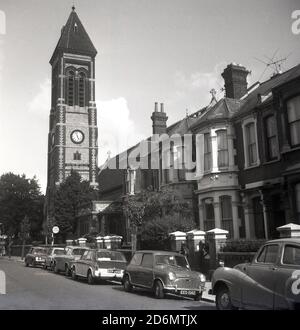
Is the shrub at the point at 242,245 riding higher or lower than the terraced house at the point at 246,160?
lower

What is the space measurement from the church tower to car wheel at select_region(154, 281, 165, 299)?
4548 centimetres

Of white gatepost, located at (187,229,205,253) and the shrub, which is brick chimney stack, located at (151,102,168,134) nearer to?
white gatepost, located at (187,229,205,253)

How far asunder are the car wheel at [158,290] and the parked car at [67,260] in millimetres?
8497

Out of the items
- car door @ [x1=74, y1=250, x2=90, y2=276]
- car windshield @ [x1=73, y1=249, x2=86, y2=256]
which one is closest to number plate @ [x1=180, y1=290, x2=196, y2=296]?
car door @ [x1=74, y1=250, x2=90, y2=276]

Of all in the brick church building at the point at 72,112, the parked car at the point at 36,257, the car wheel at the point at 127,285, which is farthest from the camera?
the brick church building at the point at 72,112

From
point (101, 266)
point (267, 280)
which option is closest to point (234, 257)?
point (101, 266)

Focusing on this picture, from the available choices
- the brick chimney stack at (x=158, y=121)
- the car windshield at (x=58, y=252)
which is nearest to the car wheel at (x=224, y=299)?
the car windshield at (x=58, y=252)

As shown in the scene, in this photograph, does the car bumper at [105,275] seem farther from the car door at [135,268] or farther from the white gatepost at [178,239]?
the white gatepost at [178,239]

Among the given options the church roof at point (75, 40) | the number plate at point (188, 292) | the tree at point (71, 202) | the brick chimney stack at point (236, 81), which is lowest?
the number plate at point (188, 292)

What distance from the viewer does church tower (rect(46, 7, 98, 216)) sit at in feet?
196

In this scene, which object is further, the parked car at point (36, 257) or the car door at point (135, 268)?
the parked car at point (36, 257)

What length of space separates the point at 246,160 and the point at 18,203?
46222 mm

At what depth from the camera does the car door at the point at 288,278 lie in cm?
734
